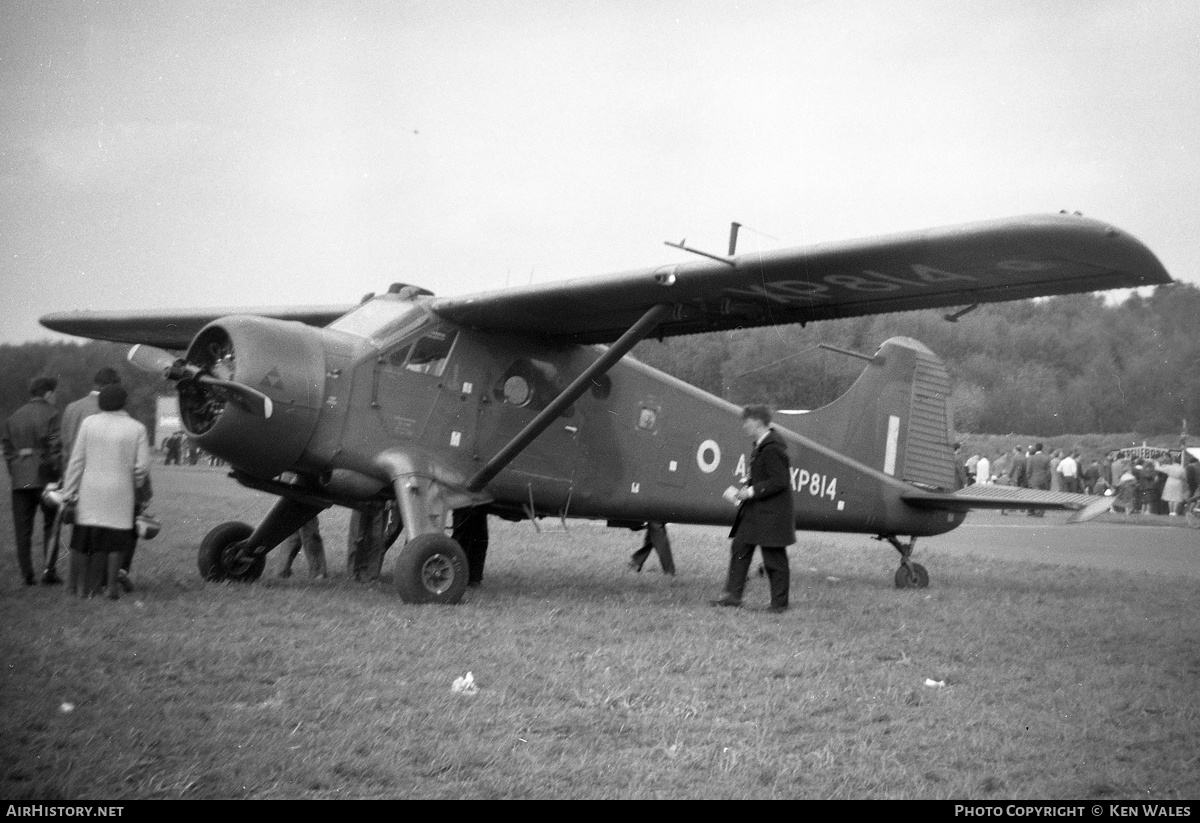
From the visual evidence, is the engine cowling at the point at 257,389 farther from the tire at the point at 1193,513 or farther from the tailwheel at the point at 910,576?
the tire at the point at 1193,513

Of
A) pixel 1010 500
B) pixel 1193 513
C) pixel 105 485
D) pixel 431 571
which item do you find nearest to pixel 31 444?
pixel 105 485

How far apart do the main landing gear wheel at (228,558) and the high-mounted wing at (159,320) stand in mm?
3031

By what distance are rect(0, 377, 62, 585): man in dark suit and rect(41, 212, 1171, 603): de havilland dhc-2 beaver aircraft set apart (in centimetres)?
91

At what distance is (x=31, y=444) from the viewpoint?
8.99 meters

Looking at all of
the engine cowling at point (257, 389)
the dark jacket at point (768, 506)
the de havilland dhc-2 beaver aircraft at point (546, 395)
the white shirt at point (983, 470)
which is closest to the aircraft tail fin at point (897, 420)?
the de havilland dhc-2 beaver aircraft at point (546, 395)

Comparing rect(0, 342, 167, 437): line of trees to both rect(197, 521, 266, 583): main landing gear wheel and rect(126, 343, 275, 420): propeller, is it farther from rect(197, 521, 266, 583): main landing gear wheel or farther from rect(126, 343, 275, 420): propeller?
rect(197, 521, 266, 583): main landing gear wheel

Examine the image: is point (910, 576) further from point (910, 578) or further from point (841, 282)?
point (841, 282)

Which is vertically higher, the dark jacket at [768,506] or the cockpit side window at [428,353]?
the cockpit side window at [428,353]

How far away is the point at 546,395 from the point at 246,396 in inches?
123

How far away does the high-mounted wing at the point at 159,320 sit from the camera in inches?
474

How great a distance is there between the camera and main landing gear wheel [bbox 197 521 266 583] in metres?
9.70

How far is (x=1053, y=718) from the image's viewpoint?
5.38m

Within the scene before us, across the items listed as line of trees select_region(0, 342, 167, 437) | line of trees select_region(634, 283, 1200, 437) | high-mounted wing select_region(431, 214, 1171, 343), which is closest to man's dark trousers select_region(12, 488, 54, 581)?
line of trees select_region(0, 342, 167, 437)

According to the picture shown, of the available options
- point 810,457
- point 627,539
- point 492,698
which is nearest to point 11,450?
point 492,698
